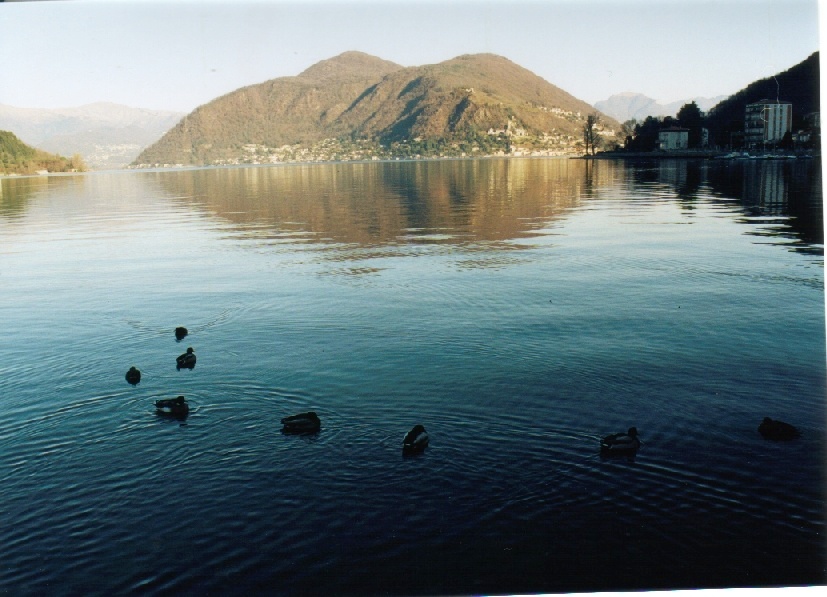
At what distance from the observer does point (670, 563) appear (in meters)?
12.0

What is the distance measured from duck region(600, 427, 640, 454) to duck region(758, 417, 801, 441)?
3363mm

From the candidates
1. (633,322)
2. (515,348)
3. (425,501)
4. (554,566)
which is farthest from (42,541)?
(633,322)

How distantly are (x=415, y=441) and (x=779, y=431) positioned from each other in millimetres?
8512

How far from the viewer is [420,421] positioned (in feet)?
56.0

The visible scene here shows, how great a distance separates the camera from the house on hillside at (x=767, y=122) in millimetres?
176250

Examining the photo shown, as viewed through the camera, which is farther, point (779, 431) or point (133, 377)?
point (133, 377)

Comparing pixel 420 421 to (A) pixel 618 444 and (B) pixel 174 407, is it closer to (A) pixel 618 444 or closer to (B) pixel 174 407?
(A) pixel 618 444

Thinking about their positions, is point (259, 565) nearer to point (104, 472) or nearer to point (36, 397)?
point (104, 472)

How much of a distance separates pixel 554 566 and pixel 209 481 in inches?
292

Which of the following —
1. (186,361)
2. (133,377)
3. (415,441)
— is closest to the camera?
(415,441)

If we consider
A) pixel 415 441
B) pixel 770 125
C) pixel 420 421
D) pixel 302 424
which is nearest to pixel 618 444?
pixel 415 441

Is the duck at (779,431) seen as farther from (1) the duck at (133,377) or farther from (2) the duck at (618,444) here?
(1) the duck at (133,377)

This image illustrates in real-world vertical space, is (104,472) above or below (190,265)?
below

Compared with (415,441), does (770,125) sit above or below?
above
